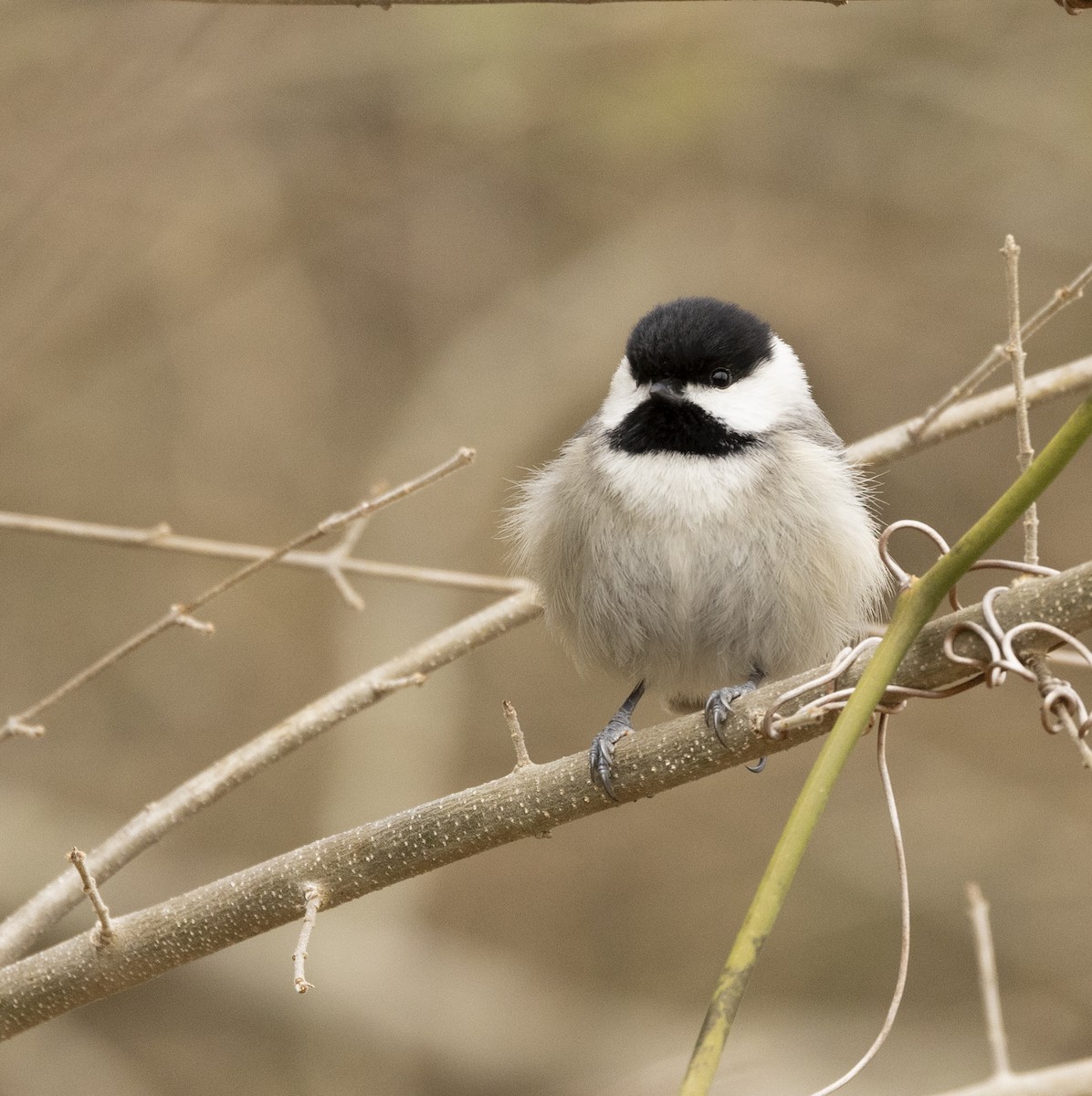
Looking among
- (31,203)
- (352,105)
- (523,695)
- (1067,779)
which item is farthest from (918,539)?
(31,203)

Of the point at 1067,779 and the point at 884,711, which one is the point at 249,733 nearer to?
the point at 1067,779

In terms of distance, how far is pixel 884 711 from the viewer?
1.54 m

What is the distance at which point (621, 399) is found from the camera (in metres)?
3.08

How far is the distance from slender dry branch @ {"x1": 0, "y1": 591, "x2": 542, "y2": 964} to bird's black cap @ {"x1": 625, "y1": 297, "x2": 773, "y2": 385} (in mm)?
773

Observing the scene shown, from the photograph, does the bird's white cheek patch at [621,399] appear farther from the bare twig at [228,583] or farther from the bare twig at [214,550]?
the bare twig at [228,583]

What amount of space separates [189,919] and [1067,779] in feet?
14.0

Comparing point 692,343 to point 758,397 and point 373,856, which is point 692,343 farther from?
point 373,856

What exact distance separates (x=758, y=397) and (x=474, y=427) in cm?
249

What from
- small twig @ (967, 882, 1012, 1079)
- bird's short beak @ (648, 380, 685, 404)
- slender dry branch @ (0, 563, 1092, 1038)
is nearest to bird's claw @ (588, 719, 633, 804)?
slender dry branch @ (0, 563, 1092, 1038)

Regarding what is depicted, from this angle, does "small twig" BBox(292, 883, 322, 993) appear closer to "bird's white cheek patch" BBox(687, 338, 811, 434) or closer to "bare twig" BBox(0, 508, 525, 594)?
"bare twig" BBox(0, 508, 525, 594)

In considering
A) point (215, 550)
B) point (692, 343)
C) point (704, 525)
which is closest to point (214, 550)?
point (215, 550)

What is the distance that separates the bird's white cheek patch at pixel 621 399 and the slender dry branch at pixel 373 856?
48.7 inches

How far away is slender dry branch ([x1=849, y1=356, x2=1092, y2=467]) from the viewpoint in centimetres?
275

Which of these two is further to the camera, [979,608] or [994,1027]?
[994,1027]
